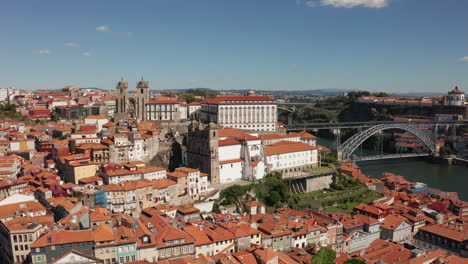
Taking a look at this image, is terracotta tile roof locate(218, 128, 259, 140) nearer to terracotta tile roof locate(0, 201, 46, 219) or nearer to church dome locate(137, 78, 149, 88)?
church dome locate(137, 78, 149, 88)

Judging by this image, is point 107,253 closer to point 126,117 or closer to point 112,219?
point 112,219

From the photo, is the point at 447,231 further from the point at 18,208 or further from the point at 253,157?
the point at 18,208

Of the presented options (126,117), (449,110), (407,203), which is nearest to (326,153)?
(407,203)

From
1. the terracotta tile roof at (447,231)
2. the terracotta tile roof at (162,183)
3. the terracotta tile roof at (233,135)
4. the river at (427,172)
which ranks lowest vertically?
the river at (427,172)

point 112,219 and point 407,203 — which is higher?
point 112,219

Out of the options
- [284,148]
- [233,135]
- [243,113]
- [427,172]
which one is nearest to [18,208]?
[233,135]

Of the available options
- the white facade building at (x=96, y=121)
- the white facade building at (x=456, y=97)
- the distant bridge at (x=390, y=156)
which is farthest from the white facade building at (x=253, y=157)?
the white facade building at (x=456, y=97)

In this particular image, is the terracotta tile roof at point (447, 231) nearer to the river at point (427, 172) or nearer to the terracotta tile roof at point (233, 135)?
the river at point (427, 172)
